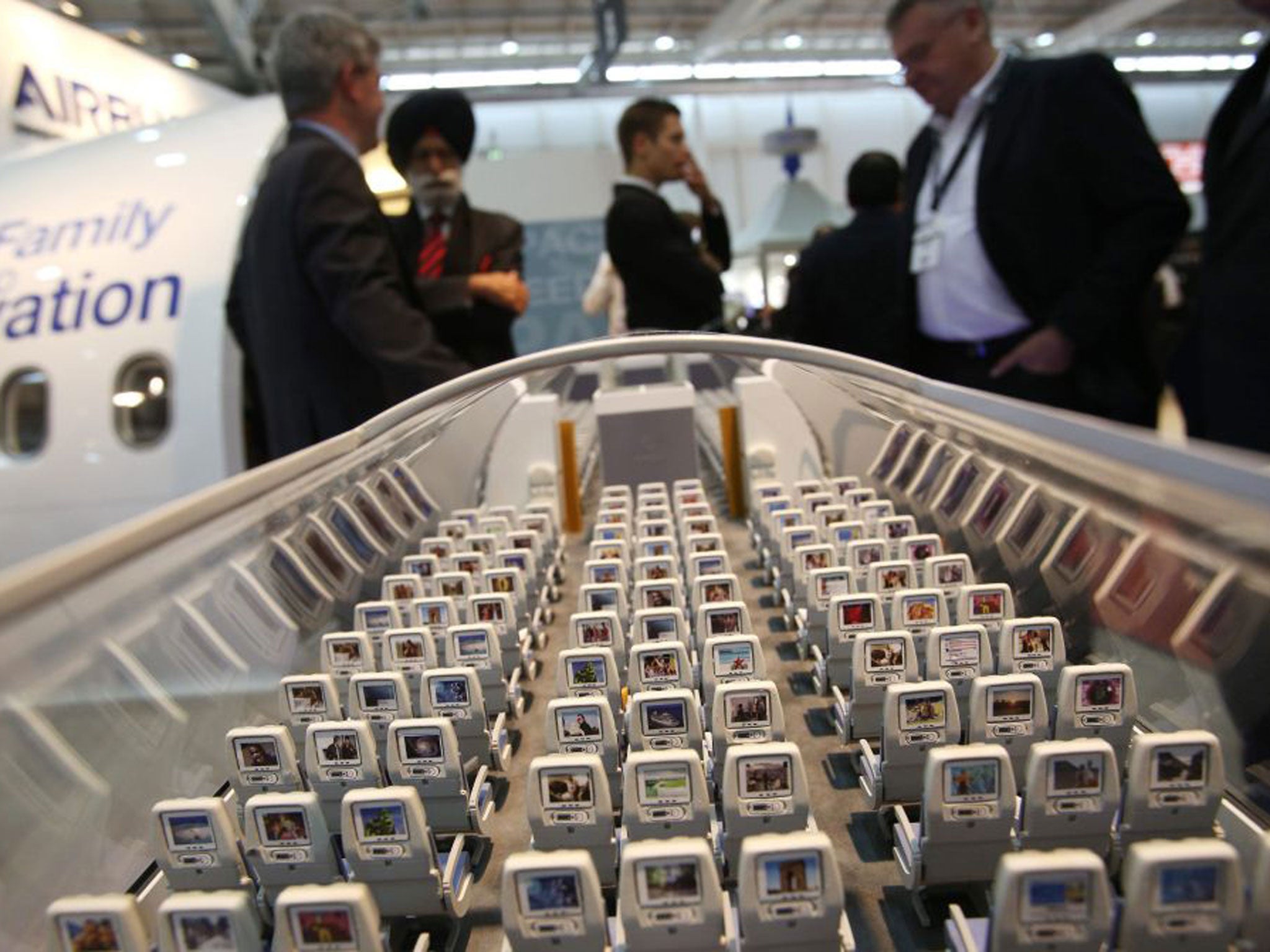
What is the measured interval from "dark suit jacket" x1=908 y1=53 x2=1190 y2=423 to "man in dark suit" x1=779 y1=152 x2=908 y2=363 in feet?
4.54

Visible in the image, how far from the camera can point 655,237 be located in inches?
147

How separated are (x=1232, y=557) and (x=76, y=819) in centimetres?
158

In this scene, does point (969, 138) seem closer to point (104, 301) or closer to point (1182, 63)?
point (104, 301)

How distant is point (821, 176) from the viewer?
617 inches

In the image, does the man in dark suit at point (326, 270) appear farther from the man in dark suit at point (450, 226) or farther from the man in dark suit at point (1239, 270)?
the man in dark suit at point (1239, 270)

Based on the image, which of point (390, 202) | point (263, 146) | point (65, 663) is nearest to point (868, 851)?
point (65, 663)

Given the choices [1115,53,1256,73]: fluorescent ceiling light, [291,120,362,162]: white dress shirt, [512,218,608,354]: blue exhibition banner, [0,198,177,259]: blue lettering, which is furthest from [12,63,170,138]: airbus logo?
[1115,53,1256,73]: fluorescent ceiling light

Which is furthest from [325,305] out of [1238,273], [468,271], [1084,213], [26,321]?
[1238,273]

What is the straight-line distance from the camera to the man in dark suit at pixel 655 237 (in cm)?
375

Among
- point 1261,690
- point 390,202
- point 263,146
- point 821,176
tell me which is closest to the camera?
point 1261,690

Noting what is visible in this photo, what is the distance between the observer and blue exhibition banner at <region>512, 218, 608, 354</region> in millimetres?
12727

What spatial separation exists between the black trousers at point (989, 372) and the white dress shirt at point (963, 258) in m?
0.02

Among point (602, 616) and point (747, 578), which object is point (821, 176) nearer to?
point (747, 578)

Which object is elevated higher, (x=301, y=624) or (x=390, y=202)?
(x=390, y=202)
